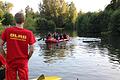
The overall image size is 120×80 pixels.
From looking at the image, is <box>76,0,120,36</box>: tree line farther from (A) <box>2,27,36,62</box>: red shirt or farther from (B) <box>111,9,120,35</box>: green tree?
(A) <box>2,27,36,62</box>: red shirt

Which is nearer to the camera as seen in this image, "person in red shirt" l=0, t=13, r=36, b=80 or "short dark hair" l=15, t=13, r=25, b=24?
"short dark hair" l=15, t=13, r=25, b=24

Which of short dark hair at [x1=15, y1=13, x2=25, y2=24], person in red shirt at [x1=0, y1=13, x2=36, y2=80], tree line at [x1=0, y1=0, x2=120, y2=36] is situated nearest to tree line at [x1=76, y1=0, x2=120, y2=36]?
tree line at [x1=0, y1=0, x2=120, y2=36]

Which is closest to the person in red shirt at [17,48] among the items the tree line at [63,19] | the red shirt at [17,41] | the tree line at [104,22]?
the red shirt at [17,41]

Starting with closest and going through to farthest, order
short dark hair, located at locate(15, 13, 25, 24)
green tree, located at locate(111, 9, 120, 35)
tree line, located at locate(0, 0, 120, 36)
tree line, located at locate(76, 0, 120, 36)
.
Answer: short dark hair, located at locate(15, 13, 25, 24)
green tree, located at locate(111, 9, 120, 35)
tree line, located at locate(76, 0, 120, 36)
tree line, located at locate(0, 0, 120, 36)

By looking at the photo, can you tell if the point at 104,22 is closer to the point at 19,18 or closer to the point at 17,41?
the point at 17,41

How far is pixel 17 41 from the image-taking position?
24.8 feet

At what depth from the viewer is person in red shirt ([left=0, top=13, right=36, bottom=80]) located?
7.51m

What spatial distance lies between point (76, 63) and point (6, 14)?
76.4 meters

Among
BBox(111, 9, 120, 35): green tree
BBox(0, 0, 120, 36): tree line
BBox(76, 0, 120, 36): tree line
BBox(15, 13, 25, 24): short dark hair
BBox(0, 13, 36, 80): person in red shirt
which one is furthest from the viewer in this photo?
BBox(0, 0, 120, 36): tree line

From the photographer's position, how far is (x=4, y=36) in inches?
298

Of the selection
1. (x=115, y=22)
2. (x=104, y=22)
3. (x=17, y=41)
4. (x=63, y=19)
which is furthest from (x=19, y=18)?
(x=63, y=19)

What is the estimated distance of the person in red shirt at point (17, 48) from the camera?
751 centimetres

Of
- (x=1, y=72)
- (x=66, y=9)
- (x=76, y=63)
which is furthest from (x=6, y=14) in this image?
(x=1, y=72)

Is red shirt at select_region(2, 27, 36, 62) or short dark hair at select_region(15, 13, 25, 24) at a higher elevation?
short dark hair at select_region(15, 13, 25, 24)
